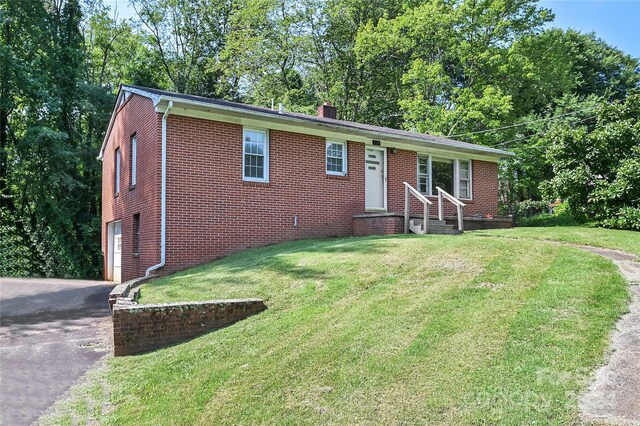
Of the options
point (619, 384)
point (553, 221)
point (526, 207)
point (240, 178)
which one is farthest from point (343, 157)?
point (526, 207)

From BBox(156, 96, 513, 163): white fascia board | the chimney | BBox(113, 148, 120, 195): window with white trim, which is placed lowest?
BBox(113, 148, 120, 195): window with white trim

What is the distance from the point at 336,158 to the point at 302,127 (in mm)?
1592

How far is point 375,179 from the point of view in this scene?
15.7 m

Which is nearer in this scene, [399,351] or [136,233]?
[399,351]

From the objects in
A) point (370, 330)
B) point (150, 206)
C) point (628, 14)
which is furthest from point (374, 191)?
point (370, 330)

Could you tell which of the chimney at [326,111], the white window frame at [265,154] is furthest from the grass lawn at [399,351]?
the chimney at [326,111]

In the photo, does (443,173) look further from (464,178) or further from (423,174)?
(423,174)

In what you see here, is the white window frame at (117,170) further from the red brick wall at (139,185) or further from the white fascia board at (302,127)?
the white fascia board at (302,127)

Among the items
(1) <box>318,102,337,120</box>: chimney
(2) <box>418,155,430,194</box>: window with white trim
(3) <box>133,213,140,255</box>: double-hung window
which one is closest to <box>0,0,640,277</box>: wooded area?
(2) <box>418,155,430,194</box>: window with white trim

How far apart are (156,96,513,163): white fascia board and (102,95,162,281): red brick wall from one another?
2.67 feet

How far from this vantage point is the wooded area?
18844 millimetres

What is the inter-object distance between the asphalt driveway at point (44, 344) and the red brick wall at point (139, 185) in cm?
162

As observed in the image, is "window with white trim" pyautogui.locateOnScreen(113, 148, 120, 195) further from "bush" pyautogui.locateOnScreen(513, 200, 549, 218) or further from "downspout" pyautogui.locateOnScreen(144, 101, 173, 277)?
"bush" pyautogui.locateOnScreen(513, 200, 549, 218)

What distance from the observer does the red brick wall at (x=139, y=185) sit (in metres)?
12.0
